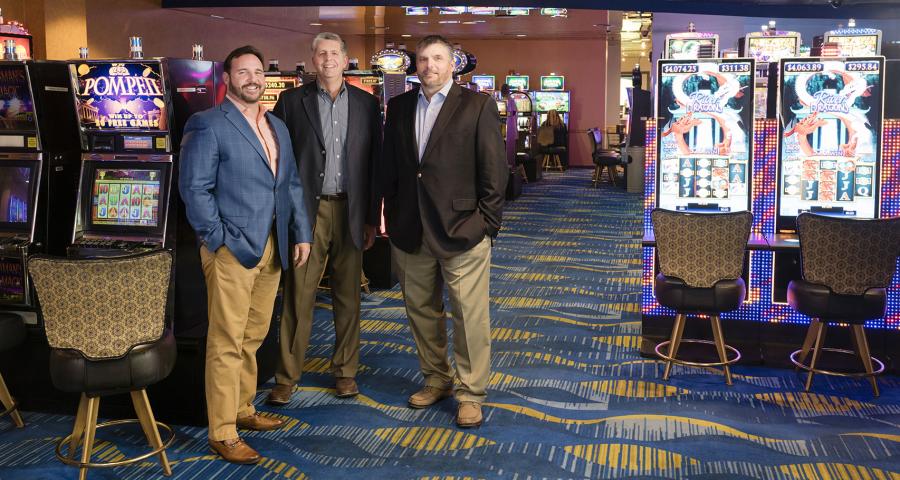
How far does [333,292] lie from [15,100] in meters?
1.59

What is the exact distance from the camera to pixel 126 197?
12.9ft

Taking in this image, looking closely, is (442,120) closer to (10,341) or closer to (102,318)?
(102,318)

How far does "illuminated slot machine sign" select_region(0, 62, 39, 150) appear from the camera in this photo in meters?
4.02

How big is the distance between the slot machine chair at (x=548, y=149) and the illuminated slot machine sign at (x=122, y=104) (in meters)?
13.9

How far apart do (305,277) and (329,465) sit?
2.93ft

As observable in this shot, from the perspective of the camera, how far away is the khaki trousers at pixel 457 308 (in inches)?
154

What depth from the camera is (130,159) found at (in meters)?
3.92

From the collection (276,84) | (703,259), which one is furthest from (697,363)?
(276,84)

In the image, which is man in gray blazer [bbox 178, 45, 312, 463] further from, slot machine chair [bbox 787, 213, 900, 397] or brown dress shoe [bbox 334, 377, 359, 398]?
slot machine chair [bbox 787, 213, 900, 397]

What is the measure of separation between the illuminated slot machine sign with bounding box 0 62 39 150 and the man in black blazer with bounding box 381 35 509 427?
59.5 inches

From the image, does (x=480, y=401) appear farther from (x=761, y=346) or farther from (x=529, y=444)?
(x=761, y=346)

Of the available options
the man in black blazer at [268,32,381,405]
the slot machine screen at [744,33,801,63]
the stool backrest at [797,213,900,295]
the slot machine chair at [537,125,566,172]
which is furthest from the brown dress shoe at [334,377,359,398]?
the slot machine chair at [537,125,566,172]

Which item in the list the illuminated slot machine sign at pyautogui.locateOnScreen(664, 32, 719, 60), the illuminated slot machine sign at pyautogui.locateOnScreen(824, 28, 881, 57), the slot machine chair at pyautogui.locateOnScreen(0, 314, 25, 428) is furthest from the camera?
the illuminated slot machine sign at pyautogui.locateOnScreen(824, 28, 881, 57)

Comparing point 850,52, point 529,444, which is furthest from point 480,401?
point 850,52
